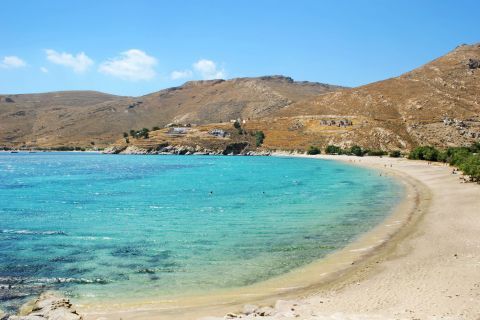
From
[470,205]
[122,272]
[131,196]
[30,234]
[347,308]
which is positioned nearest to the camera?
[347,308]

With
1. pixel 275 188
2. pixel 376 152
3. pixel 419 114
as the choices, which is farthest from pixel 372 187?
pixel 419 114

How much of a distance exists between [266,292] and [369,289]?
4.35 metres

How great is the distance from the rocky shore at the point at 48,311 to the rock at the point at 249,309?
5646 mm

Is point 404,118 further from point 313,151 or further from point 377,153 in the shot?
point 313,151

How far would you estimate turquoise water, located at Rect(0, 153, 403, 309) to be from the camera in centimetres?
2019

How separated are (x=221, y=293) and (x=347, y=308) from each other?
18.7ft

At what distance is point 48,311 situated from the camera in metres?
13.5

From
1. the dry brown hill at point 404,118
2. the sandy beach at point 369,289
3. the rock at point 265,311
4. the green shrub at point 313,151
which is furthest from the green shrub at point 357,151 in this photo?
the rock at point 265,311

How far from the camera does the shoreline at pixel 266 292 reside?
16.0 metres

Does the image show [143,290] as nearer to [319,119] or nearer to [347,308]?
[347,308]

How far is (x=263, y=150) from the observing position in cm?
18200

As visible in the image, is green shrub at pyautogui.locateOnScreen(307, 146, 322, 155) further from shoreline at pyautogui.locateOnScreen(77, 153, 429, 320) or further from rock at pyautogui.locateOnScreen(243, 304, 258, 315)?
rock at pyautogui.locateOnScreen(243, 304, 258, 315)

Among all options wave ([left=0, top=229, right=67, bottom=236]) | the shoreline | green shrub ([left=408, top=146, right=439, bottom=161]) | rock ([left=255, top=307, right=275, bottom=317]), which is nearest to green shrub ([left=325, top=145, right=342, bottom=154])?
green shrub ([left=408, top=146, right=439, bottom=161])

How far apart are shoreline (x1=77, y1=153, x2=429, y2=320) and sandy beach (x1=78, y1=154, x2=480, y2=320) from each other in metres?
0.04
